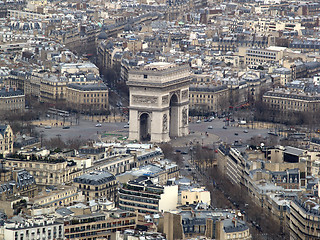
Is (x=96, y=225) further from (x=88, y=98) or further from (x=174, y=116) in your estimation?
(x=88, y=98)

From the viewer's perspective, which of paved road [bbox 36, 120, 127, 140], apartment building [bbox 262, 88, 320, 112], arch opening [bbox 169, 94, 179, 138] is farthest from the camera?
apartment building [bbox 262, 88, 320, 112]

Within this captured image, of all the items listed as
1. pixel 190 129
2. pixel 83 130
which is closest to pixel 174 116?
pixel 190 129

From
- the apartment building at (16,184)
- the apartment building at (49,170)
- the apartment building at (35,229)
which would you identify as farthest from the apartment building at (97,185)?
the apartment building at (35,229)

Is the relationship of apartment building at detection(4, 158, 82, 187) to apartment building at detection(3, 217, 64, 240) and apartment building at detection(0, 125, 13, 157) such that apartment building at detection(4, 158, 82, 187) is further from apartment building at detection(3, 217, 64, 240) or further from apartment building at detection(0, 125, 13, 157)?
apartment building at detection(3, 217, 64, 240)

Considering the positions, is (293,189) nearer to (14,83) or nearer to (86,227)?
(86,227)

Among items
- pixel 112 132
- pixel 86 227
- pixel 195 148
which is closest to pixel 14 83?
pixel 112 132

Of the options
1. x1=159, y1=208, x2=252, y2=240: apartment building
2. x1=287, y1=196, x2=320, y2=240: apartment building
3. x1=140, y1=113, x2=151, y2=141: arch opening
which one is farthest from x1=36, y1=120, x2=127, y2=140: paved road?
x1=159, y1=208, x2=252, y2=240: apartment building
